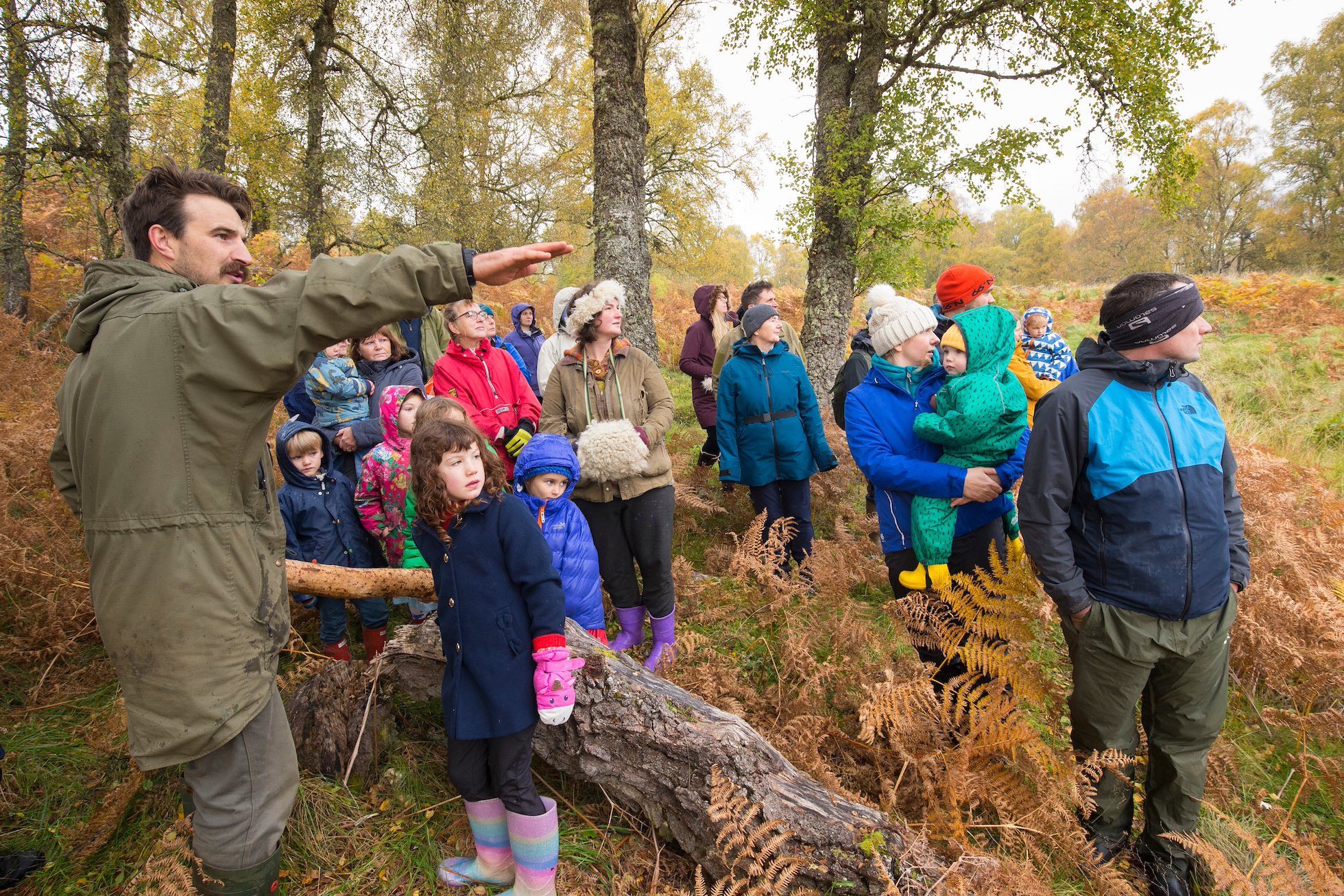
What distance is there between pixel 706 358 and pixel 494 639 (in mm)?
5223

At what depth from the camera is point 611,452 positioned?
359 centimetres

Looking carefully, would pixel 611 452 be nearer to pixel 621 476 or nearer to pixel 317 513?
pixel 621 476

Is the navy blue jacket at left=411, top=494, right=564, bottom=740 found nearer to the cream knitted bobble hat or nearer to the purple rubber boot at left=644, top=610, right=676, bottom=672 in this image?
the purple rubber boot at left=644, top=610, right=676, bottom=672

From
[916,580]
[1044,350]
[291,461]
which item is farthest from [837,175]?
[291,461]

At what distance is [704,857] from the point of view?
2404 mm

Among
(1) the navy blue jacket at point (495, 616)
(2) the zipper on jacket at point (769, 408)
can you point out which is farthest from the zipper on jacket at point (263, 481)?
(2) the zipper on jacket at point (769, 408)

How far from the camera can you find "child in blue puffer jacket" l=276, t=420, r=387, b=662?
3.99 meters

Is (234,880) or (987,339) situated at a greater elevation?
(987,339)

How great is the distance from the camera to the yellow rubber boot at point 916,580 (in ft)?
10.6

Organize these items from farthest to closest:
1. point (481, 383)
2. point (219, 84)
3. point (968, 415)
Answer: point (219, 84), point (481, 383), point (968, 415)

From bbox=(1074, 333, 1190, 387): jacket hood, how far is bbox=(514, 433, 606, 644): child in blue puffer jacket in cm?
238

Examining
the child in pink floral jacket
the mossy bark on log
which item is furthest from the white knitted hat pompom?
the mossy bark on log

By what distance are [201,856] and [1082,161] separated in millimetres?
10703

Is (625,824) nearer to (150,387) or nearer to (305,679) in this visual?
(305,679)
